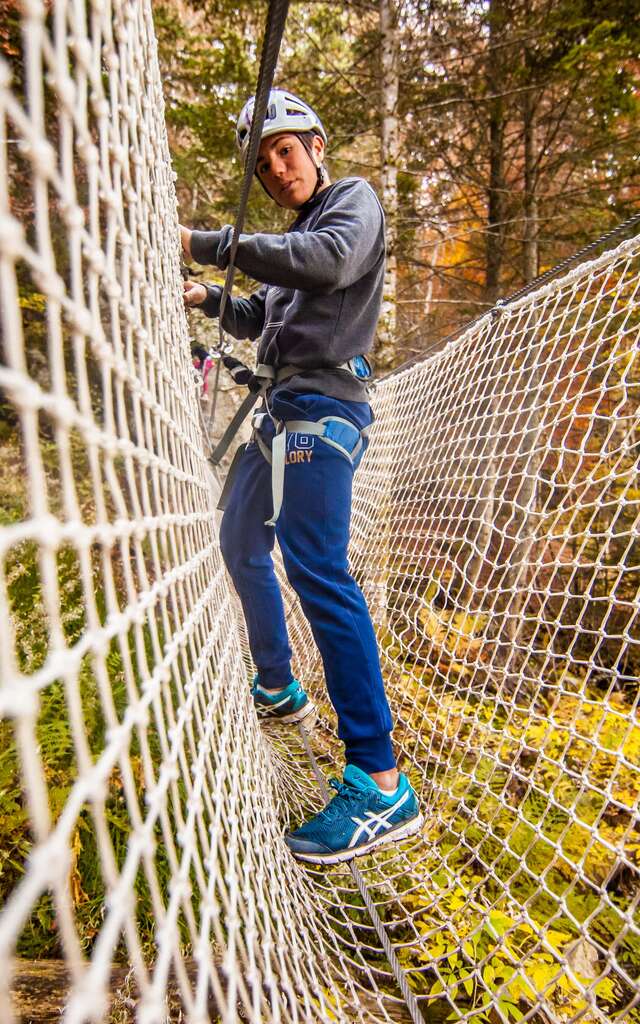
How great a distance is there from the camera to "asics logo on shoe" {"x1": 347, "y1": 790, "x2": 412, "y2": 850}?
3.63 ft

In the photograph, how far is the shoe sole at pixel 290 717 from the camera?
1.62 m

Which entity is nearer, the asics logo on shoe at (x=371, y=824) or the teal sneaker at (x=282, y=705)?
the asics logo on shoe at (x=371, y=824)

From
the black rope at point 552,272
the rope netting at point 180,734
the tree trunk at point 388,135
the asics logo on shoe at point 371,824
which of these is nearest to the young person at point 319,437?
the asics logo on shoe at point 371,824

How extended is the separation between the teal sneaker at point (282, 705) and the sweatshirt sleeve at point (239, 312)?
1.00 meters

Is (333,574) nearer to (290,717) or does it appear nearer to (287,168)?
(290,717)

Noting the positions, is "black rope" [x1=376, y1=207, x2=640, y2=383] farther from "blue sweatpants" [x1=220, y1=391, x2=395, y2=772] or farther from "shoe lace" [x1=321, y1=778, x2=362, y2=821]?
"shoe lace" [x1=321, y1=778, x2=362, y2=821]

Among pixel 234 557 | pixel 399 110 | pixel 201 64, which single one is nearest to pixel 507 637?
pixel 234 557

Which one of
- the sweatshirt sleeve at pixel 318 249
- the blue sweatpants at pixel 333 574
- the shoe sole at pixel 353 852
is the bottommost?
the shoe sole at pixel 353 852

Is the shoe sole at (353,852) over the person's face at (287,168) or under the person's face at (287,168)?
under

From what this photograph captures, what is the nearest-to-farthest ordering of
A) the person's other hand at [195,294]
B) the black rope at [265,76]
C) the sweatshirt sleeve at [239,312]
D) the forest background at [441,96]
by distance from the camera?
the black rope at [265,76]
the person's other hand at [195,294]
the sweatshirt sleeve at [239,312]
the forest background at [441,96]

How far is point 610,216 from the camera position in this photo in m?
4.20

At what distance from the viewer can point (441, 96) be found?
4387 mm

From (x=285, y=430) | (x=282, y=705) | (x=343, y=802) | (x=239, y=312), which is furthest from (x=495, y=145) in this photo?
(x=343, y=802)

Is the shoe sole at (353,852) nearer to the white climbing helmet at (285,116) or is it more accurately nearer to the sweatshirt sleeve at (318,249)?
the sweatshirt sleeve at (318,249)
